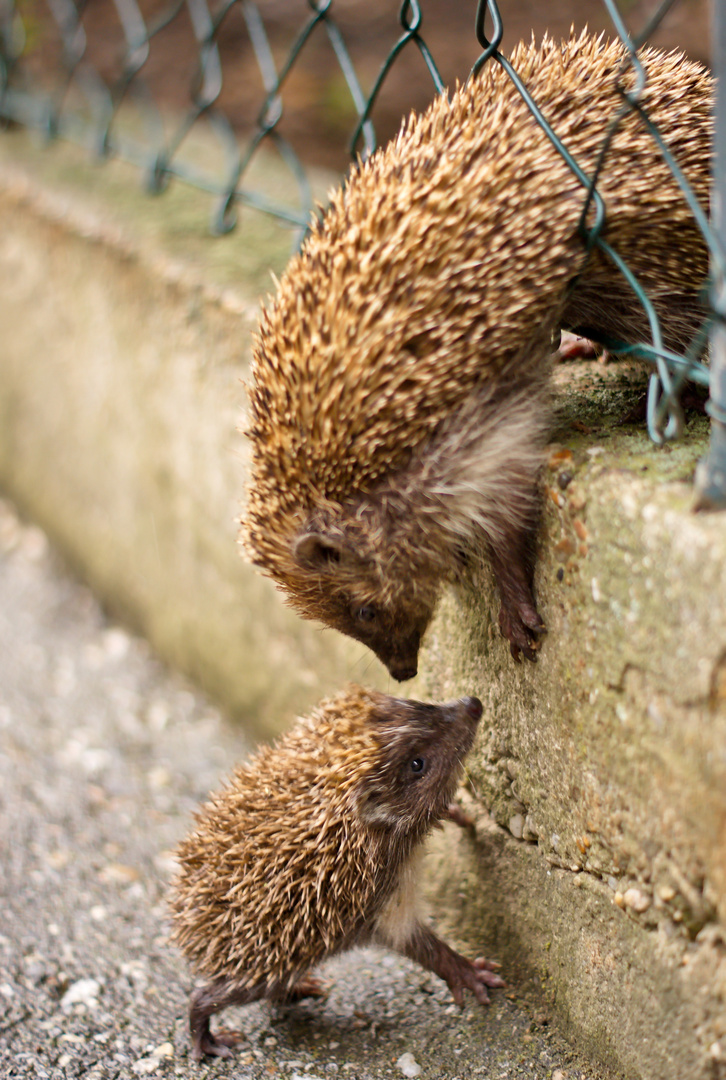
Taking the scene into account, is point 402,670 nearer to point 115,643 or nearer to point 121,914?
point 121,914

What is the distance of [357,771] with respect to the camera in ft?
10.0

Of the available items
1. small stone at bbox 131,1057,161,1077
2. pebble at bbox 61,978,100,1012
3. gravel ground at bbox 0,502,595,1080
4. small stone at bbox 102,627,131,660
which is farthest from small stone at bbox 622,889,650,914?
small stone at bbox 102,627,131,660

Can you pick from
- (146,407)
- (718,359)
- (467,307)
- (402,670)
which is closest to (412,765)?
(402,670)

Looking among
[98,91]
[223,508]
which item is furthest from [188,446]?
[98,91]

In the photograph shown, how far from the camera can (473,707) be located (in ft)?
9.63

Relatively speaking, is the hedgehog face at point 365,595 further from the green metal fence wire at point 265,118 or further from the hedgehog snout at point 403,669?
the green metal fence wire at point 265,118

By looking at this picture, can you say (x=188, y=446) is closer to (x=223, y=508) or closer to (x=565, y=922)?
(x=223, y=508)

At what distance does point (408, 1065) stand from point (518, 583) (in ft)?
4.45

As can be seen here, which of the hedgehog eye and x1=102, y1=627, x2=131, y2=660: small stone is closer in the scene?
the hedgehog eye

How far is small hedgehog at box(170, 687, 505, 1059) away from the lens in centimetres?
294

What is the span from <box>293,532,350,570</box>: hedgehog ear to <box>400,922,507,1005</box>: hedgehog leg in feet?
3.84

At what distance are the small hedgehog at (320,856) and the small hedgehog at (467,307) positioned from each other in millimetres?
584

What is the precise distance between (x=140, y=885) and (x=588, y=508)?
249 centimetres

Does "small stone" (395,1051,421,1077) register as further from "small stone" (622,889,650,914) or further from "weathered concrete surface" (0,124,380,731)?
"weathered concrete surface" (0,124,380,731)
